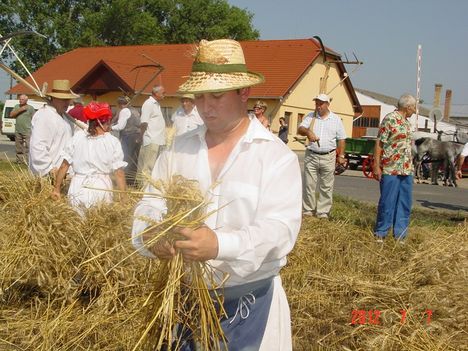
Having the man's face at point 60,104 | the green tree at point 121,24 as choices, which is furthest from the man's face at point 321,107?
the green tree at point 121,24

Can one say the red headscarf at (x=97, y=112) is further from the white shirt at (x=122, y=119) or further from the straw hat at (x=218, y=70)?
the white shirt at (x=122, y=119)

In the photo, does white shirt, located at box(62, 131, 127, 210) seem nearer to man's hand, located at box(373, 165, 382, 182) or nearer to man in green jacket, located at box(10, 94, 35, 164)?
man's hand, located at box(373, 165, 382, 182)

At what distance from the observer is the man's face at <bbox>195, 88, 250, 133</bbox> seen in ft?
8.28

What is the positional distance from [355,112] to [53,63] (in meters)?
20.3

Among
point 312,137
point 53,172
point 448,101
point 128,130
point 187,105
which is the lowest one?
point 448,101

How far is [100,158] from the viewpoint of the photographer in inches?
221

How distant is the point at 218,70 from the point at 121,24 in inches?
2216

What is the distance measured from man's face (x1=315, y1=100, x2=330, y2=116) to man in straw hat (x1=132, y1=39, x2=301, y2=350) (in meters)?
6.21

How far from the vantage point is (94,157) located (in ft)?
18.3

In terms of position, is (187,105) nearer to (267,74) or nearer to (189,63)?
(267,74)

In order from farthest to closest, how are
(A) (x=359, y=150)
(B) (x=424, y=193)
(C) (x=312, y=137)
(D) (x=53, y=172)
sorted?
1. (A) (x=359, y=150)
2. (B) (x=424, y=193)
3. (C) (x=312, y=137)
4. (D) (x=53, y=172)

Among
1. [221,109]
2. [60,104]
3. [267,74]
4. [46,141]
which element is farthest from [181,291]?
[267,74]

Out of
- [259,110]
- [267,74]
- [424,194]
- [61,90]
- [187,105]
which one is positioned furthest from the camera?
[267,74]

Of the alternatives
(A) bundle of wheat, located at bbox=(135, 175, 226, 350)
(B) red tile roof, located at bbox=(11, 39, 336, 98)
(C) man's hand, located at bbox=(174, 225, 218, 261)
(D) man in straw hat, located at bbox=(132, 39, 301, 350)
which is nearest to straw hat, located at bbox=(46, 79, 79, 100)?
(D) man in straw hat, located at bbox=(132, 39, 301, 350)
